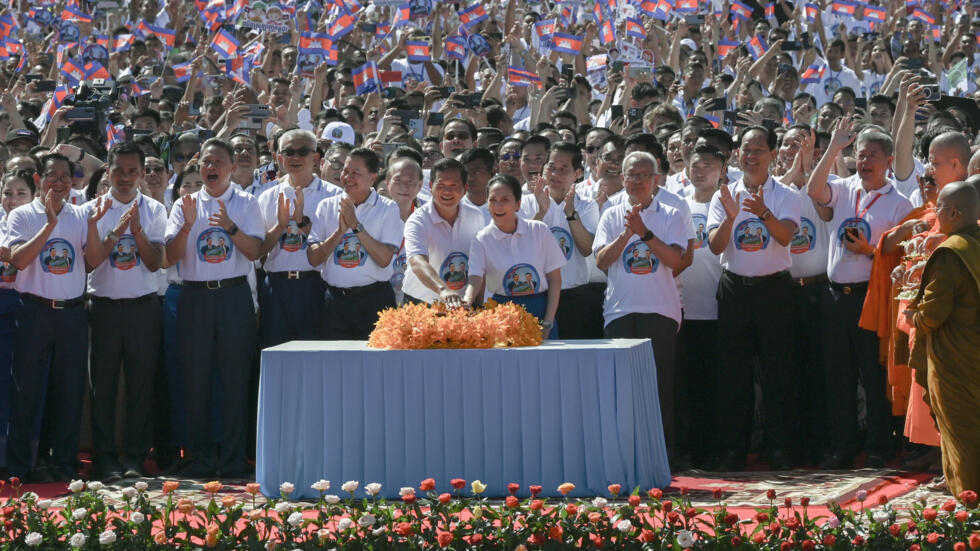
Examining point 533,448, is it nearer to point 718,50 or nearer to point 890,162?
point 890,162

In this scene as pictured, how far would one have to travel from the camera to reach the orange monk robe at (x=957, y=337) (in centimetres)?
689


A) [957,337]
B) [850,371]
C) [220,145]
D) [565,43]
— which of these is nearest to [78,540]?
[220,145]

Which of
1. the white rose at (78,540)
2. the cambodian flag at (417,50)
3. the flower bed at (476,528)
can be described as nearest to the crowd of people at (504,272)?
the flower bed at (476,528)

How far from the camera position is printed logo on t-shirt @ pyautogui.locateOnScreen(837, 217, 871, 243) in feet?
27.8

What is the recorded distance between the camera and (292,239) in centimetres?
881

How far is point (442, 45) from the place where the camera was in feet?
57.3

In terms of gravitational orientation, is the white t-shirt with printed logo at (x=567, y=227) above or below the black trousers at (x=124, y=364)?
above

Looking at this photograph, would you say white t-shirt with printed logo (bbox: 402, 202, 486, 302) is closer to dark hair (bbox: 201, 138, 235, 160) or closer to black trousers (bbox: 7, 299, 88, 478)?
dark hair (bbox: 201, 138, 235, 160)

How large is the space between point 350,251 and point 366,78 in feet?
18.5

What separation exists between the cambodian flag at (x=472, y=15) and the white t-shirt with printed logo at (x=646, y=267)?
864 cm

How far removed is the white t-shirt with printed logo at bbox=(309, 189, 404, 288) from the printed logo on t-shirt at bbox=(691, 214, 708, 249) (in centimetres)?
194

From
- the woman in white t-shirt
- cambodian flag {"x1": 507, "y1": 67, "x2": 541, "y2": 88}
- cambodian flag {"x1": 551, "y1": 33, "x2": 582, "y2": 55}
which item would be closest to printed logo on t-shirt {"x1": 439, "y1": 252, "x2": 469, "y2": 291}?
the woman in white t-shirt

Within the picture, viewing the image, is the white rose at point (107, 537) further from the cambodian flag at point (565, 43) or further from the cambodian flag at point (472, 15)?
the cambodian flag at point (472, 15)

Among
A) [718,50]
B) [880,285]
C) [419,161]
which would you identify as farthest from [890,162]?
[718,50]
